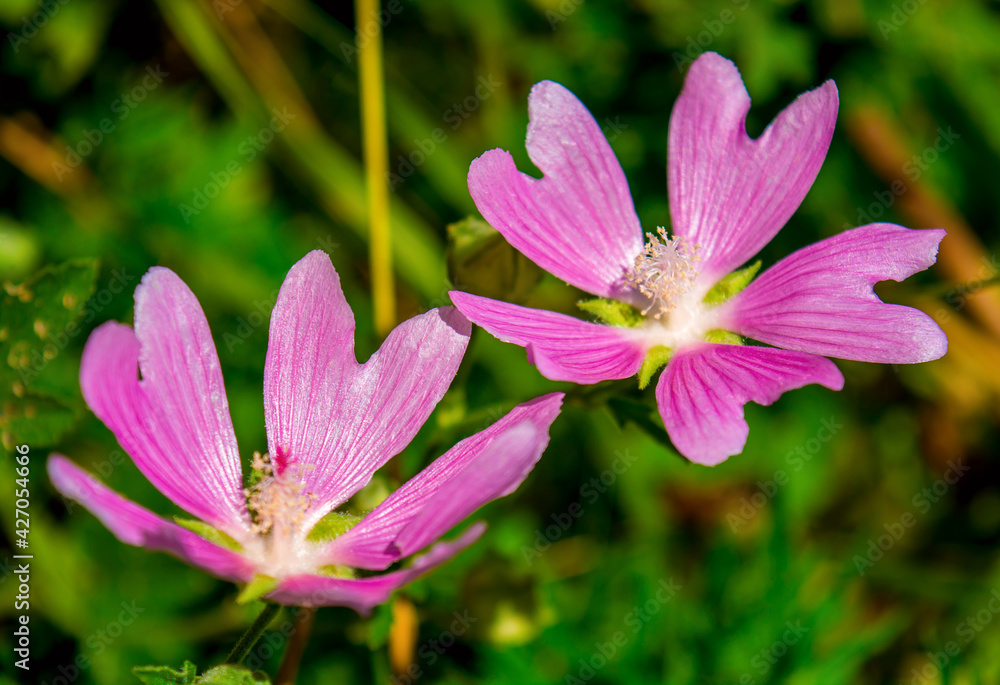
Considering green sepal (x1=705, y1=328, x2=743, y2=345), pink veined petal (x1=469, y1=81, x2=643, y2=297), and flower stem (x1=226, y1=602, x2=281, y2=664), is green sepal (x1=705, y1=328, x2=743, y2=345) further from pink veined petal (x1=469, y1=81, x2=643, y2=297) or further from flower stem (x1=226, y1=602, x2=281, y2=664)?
flower stem (x1=226, y1=602, x2=281, y2=664)

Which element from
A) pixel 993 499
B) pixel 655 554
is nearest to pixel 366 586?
pixel 655 554

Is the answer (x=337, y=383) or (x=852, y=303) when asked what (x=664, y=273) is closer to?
(x=852, y=303)

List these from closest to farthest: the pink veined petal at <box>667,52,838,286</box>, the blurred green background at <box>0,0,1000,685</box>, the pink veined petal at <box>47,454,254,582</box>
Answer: the pink veined petal at <box>47,454,254,582</box> → the pink veined petal at <box>667,52,838,286</box> → the blurred green background at <box>0,0,1000,685</box>

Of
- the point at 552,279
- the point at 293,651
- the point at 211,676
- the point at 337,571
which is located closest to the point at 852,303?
the point at 337,571

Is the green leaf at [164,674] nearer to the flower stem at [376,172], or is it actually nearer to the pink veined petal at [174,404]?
the pink veined petal at [174,404]

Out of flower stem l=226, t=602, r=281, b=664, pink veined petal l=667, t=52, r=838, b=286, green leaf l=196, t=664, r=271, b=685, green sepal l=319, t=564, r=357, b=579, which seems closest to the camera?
green leaf l=196, t=664, r=271, b=685

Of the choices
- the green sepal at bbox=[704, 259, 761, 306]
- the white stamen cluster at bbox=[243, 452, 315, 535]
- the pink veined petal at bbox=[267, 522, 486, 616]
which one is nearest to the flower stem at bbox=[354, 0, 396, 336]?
the white stamen cluster at bbox=[243, 452, 315, 535]

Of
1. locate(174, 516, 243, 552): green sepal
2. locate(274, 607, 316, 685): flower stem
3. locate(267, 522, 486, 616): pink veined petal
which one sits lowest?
locate(274, 607, 316, 685): flower stem

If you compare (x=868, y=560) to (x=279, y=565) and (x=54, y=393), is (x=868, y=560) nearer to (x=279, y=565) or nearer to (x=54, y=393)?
(x=279, y=565)
